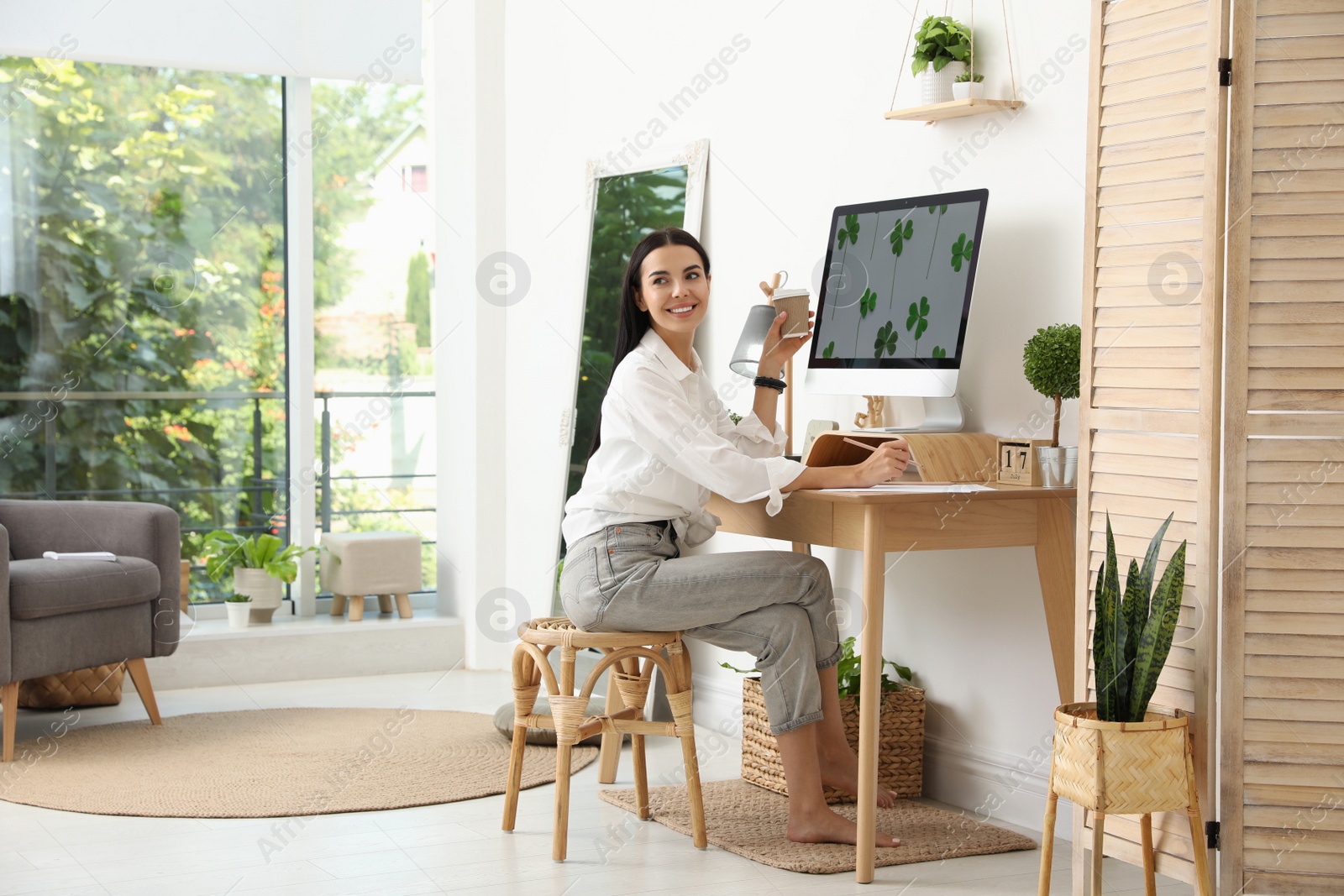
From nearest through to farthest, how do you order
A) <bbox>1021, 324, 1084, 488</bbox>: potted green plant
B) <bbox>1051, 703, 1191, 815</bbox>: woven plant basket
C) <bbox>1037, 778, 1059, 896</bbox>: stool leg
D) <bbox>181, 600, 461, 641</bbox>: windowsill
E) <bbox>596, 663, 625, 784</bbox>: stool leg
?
<bbox>1051, 703, 1191, 815</bbox>: woven plant basket < <bbox>1037, 778, 1059, 896</bbox>: stool leg < <bbox>1021, 324, 1084, 488</bbox>: potted green plant < <bbox>596, 663, 625, 784</bbox>: stool leg < <bbox>181, 600, 461, 641</bbox>: windowsill

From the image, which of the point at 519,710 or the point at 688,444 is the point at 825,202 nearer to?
the point at 688,444

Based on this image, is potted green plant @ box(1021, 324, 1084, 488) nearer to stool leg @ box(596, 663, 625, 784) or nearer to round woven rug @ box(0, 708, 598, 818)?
stool leg @ box(596, 663, 625, 784)

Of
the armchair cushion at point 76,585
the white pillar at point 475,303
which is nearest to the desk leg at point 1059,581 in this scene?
the armchair cushion at point 76,585

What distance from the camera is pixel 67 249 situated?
5.04 meters

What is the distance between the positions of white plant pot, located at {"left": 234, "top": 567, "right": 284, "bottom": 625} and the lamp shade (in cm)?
242

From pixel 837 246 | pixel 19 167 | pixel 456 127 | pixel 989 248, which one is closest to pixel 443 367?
pixel 456 127

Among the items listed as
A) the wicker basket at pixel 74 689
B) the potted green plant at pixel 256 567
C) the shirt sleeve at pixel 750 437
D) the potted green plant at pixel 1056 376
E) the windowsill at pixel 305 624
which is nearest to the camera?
the potted green plant at pixel 1056 376

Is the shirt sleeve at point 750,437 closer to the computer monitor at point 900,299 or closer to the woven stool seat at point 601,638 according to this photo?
the computer monitor at point 900,299

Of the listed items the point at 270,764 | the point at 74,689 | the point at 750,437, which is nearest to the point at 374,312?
the point at 74,689

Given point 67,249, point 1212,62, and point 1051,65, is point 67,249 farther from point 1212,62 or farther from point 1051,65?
point 1212,62

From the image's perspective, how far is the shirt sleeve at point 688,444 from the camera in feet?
9.41

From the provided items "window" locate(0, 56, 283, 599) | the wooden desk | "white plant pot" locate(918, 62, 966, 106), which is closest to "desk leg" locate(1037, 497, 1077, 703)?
the wooden desk

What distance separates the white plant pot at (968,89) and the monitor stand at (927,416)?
0.67 meters

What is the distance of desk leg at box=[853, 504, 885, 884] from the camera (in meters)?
2.72
